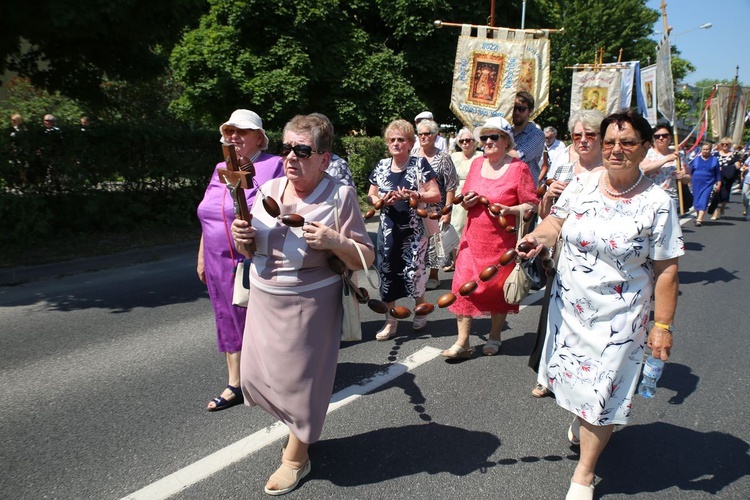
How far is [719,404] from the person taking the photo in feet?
12.5

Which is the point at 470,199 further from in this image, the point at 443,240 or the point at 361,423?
the point at 361,423

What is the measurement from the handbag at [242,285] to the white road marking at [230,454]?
846 mm

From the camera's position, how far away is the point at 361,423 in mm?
3422

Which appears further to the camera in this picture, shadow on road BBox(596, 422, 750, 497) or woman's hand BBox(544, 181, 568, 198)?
woman's hand BBox(544, 181, 568, 198)

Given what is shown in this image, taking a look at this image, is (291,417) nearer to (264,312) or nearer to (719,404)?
(264,312)

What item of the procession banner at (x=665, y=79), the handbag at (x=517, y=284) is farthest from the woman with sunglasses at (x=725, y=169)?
the handbag at (x=517, y=284)

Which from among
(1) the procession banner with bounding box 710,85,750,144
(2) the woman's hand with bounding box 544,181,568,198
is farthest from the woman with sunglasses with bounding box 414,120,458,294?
(1) the procession banner with bounding box 710,85,750,144

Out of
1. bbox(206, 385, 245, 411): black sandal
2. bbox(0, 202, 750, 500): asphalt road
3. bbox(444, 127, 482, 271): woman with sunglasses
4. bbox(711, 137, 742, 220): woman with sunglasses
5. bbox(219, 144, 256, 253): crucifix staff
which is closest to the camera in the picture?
bbox(219, 144, 256, 253): crucifix staff

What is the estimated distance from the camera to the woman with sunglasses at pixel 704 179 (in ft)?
44.3

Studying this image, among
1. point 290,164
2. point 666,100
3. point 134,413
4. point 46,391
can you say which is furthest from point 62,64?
point 666,100

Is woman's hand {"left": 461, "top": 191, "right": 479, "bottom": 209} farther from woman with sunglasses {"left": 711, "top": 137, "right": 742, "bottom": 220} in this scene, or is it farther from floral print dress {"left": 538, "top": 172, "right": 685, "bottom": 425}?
woman with sunglasses {"left": 711, "top": 137, "right": 742, "bottom": 220}

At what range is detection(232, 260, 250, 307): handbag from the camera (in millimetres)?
2977

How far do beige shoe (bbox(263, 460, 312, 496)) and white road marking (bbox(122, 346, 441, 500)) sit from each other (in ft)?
1.22

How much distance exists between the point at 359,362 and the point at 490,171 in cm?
193
